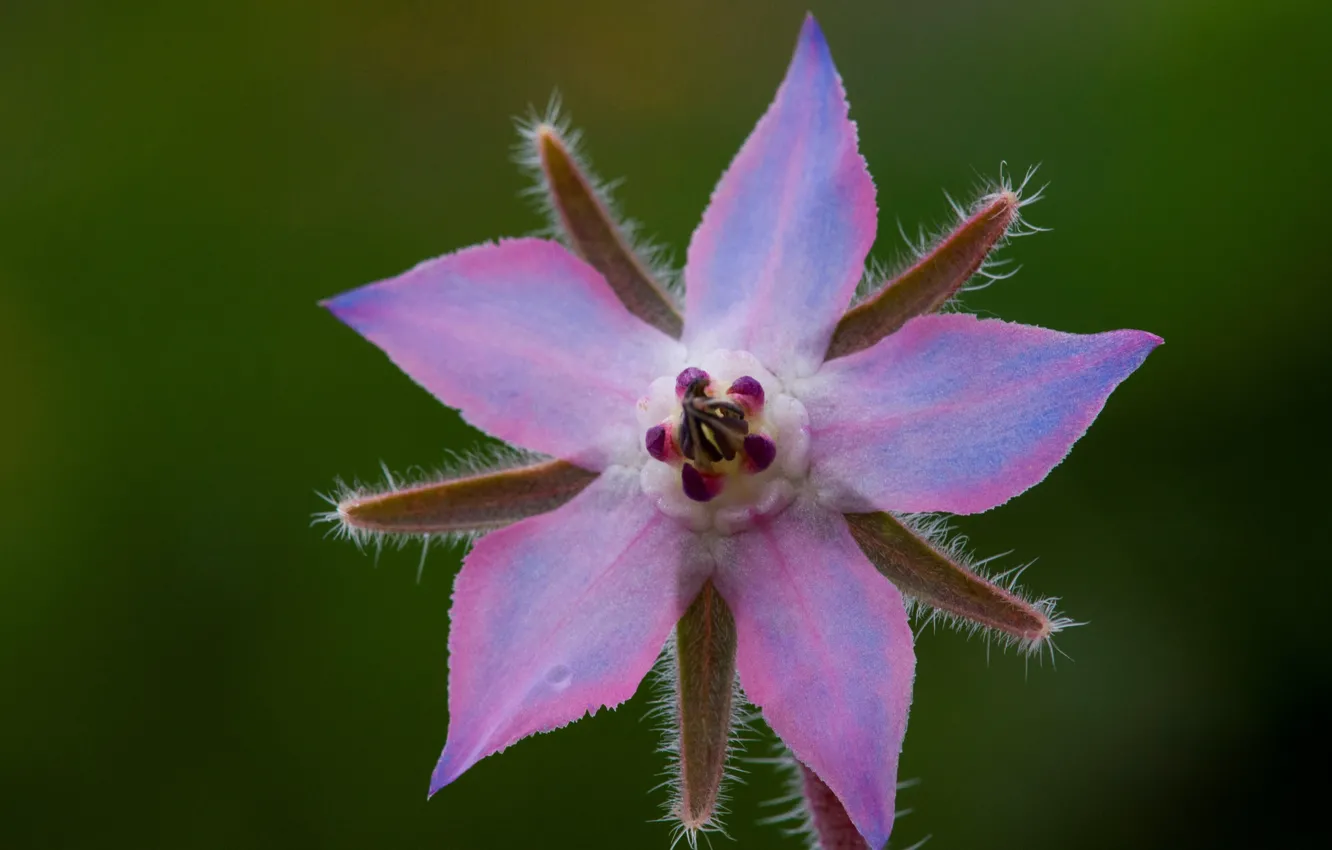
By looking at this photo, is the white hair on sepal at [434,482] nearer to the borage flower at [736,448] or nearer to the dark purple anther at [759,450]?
the borage flower at [736,448]

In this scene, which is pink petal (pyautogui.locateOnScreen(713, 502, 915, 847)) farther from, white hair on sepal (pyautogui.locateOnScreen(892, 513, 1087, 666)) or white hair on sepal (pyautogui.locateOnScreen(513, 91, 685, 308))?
white hair on sepal (pyautogui.locateOnScreen(513, 91, 685, 308))

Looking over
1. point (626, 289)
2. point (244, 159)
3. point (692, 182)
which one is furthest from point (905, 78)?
point (626, 289)

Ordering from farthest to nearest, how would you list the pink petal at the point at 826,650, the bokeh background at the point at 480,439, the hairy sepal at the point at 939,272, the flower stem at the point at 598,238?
the bokeh background at the point at 480,439
the flower stem at the point at 598,238
the hairy sepal at the point at 939,272
the pink petal at the point at 826,650

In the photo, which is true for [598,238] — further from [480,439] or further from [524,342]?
[480,439]

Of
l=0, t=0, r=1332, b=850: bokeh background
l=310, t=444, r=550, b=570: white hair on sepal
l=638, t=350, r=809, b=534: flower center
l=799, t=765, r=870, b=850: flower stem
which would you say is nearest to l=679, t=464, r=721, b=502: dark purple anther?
l=638, t=350, r=809, b=534: flower center

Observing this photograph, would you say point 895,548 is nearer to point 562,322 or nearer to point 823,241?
point 823,241

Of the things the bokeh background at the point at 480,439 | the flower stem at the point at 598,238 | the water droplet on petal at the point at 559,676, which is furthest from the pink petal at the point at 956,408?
the bokeh background at the point at 480,439

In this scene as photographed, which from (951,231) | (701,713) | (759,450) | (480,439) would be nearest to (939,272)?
(951,231)
